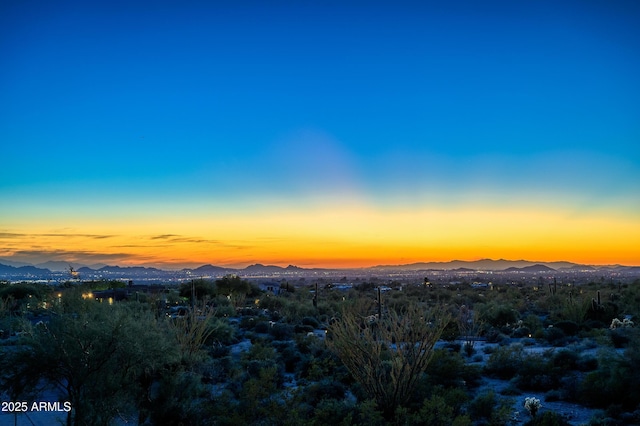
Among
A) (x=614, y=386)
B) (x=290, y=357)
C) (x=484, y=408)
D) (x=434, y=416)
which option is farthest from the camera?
(x=290, y=357)

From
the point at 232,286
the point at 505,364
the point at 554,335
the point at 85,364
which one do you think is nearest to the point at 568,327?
the point at 554,335

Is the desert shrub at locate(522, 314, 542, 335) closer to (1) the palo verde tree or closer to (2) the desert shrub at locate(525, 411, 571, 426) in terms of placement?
(2) the desert shrub at locate(525, 411, 571, 426)

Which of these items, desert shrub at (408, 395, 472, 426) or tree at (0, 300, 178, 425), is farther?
desert shrub at (408, 395, 472, 426)

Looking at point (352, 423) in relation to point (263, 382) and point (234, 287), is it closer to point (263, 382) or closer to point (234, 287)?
point (263, 382)

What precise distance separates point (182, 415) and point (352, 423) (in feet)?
11.8

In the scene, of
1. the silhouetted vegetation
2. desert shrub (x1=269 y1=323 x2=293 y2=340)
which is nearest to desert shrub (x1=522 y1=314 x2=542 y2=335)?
the silhouetted vegetation

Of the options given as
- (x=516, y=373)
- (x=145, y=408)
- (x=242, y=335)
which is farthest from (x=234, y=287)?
(x=145, y=408)

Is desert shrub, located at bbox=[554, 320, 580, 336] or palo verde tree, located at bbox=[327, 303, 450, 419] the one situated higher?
palo verde tree, located at bbox=[327, 303, 450, 419]

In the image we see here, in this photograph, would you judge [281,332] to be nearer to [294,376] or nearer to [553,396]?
[294,376]

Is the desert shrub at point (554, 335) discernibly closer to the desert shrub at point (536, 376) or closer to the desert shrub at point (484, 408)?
the desert shrub at point (536, 376)

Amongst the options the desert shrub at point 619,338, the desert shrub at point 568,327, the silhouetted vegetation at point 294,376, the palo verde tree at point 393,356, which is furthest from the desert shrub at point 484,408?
the desert shrub at point 568,327

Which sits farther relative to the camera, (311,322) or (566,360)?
(311,322)

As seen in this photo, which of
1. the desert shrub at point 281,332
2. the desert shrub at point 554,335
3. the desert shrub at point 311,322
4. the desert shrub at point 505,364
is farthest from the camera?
the desert shrub at point 311,322

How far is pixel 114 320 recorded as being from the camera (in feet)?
34.5
